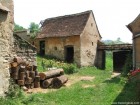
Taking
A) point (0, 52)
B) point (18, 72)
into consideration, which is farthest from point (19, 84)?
point (0, 52)

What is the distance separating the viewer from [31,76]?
46.9ft

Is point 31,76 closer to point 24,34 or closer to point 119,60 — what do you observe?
point 119,60

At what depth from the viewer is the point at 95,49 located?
101 feet

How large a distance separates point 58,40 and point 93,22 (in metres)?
4.57

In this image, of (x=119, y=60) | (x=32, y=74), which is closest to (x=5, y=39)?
(x=32, y=74)

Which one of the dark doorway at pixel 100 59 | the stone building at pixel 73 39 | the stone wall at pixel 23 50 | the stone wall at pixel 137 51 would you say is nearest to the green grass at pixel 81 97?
the stone wall at pixel 23 50

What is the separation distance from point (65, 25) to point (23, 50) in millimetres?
16553

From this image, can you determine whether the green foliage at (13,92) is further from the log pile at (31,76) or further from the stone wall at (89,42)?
the stone wall at (89,42)

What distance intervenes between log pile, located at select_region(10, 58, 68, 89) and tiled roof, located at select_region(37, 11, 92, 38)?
494 inches

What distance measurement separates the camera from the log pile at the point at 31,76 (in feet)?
41.9

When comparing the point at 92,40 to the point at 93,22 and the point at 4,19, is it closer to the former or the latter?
the point at 93,22

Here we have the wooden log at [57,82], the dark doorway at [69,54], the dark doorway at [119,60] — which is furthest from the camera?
the dark doorway at [119,60]

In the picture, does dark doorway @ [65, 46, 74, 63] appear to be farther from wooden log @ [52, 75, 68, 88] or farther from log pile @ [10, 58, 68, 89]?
wooden log @ [52, 75, 68, 88]

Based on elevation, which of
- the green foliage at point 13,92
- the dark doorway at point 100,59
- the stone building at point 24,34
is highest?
the stone building at point 24,34
